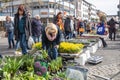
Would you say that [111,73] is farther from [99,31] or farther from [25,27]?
[99,31]

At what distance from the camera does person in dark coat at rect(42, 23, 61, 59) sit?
9.54 meters

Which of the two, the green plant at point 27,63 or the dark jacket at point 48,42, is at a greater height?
the dark jacket at point 48,42

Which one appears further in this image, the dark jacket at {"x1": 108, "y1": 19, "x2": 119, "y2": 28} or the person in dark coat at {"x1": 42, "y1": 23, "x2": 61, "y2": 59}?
the dark jacket at {"x1": 108, "y1": 19, "x2": 119, "y2": 28}

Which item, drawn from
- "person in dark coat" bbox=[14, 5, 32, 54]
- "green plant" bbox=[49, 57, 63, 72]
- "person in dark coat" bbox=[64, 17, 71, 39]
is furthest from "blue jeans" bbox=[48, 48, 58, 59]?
"person in dark coat" bbox=[64, 17, 71, 39]

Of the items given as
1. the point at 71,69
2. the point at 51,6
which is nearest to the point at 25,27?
the point at 71,69

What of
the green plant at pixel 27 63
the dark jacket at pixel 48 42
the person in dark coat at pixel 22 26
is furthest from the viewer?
the person in dark coat at pixel 22 26

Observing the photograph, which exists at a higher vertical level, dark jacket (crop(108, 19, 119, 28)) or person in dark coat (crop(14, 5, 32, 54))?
person in dark coat (crop(14, 5, 32, 54))

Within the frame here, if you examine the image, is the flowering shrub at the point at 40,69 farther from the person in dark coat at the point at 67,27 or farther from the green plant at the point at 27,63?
the person in dark coat at the point at 67,27

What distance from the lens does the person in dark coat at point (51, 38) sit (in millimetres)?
9539

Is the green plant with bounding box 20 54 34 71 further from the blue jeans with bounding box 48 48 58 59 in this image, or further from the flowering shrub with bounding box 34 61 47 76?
the blue jeans with bounding box 48 48 58 59

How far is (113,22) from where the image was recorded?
23.4 meters

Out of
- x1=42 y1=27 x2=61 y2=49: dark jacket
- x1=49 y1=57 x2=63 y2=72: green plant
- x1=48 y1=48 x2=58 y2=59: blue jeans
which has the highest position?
x1=42 y1=27 x2=61 y2=49: dark jacket

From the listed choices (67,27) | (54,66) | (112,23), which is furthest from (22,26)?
(112,23)

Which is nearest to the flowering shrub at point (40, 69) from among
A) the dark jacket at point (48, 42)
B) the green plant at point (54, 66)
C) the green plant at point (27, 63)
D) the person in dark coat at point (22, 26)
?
the green plant at point (27, 63)
